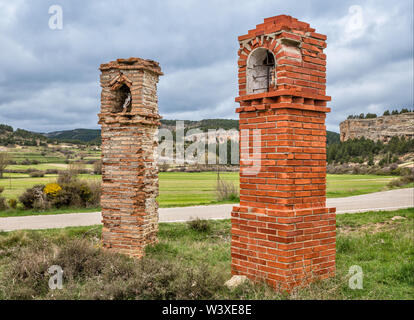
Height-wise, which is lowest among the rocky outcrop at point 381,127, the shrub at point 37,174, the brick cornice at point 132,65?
the shrub at point 37,174

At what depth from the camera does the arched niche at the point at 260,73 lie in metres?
5.02

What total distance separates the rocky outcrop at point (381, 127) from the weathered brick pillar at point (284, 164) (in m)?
97.2

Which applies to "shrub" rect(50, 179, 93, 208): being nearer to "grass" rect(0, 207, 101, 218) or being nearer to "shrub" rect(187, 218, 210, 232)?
"grass" rect(0, 207, 101, 218)

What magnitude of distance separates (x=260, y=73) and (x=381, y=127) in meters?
113

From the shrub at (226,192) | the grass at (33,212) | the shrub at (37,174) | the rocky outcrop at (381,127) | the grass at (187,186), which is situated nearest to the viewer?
the grass at (33,212)

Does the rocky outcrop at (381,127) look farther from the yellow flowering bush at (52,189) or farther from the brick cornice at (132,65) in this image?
the brick cornice at (132,65)

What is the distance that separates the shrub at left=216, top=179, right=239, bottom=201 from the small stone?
17.8m

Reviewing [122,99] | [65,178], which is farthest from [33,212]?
[122,99]

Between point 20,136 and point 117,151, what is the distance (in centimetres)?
4134

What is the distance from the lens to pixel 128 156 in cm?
814

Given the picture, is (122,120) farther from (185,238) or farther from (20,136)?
(20,136)

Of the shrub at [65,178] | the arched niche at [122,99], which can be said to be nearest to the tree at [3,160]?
the shrub at [65,178]

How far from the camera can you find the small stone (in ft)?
14.9

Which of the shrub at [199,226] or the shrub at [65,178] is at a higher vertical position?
the shrub at [65,178]
